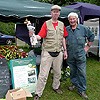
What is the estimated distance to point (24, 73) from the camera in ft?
16.1

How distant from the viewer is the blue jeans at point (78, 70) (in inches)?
187

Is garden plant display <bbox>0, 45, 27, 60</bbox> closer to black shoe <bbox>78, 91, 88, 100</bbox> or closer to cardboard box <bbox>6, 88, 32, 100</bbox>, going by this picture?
cardboard box <bbox>6, 88, 32, 100</bbox>

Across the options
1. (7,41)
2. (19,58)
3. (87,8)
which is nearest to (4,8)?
(19,58)

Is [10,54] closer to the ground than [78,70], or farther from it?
farther from it

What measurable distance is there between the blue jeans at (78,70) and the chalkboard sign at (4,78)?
127 centimetres

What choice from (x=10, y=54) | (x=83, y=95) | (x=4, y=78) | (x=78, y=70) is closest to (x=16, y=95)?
(x=4, y=78)

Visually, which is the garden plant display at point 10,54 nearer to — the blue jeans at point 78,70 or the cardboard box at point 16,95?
the cardboard box at point 16,95

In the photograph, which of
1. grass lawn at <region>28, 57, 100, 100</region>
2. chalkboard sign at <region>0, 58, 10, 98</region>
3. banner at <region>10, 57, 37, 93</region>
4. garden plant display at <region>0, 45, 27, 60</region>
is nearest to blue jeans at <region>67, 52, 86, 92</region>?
grass lawn at <region>28, 57, 100, 100</region>

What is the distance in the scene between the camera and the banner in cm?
484

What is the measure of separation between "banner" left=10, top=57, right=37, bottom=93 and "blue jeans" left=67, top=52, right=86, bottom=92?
31.1 inches

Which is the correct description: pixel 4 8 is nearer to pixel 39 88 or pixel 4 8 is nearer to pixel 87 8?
pixel 39 88

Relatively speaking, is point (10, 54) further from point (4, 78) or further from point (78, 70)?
point (78, 70)

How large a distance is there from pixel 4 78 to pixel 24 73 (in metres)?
0.42

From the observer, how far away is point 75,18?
4.52m
